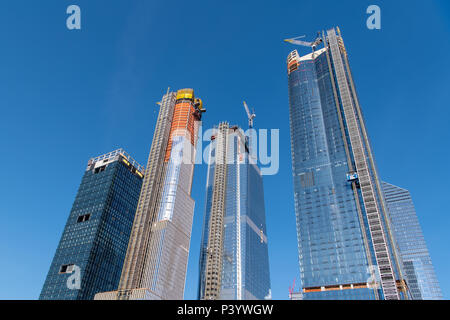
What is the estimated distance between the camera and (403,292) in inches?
7092
